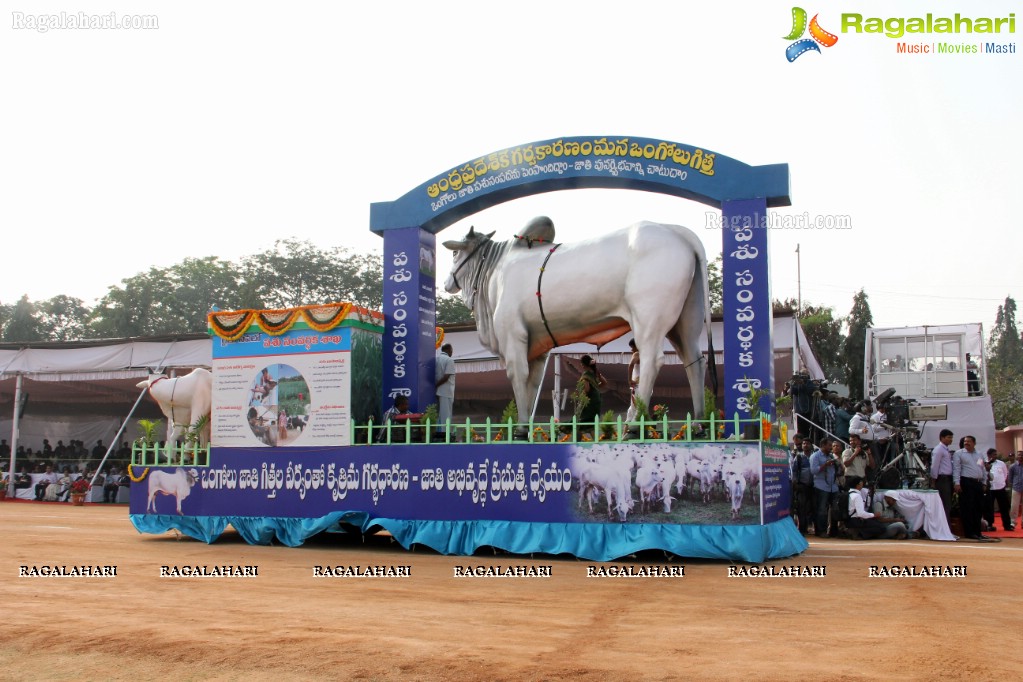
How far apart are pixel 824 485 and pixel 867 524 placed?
82 centimetres

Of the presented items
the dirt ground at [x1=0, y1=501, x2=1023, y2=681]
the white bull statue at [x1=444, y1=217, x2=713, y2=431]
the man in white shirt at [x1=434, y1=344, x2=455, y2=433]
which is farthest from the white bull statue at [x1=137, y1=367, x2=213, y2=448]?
the white bull statue at [x1=444, y1=217, x2=713, y2=431]

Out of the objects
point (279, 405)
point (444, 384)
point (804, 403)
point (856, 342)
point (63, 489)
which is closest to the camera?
point (279, 405)

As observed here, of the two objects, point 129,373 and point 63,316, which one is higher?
point 63,316

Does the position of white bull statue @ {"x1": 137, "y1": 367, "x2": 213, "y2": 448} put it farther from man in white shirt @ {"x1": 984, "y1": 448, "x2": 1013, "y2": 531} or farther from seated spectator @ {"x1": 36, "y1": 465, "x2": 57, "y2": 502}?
man in white shirt @ {"x1": 984, "y1": 448, "x2": 1013, "y2": 531}

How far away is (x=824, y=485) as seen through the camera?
13258 mm

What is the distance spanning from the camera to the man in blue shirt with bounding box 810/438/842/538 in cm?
1309

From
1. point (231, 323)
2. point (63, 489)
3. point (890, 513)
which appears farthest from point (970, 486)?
point (63, 489)

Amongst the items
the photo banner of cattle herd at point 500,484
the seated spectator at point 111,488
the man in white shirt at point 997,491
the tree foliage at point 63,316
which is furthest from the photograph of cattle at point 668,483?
the tree foliage at point 63,316

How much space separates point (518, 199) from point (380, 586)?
618cm

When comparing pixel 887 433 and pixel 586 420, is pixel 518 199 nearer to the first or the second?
pixel 586 420

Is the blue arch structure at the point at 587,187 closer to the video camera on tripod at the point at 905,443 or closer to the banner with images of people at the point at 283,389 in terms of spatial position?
the banner with images of people at the point at 283,389

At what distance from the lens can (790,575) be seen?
853 cm

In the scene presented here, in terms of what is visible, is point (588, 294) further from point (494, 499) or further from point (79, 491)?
point (79, 491)

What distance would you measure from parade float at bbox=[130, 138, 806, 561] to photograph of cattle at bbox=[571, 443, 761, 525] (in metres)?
0.02
